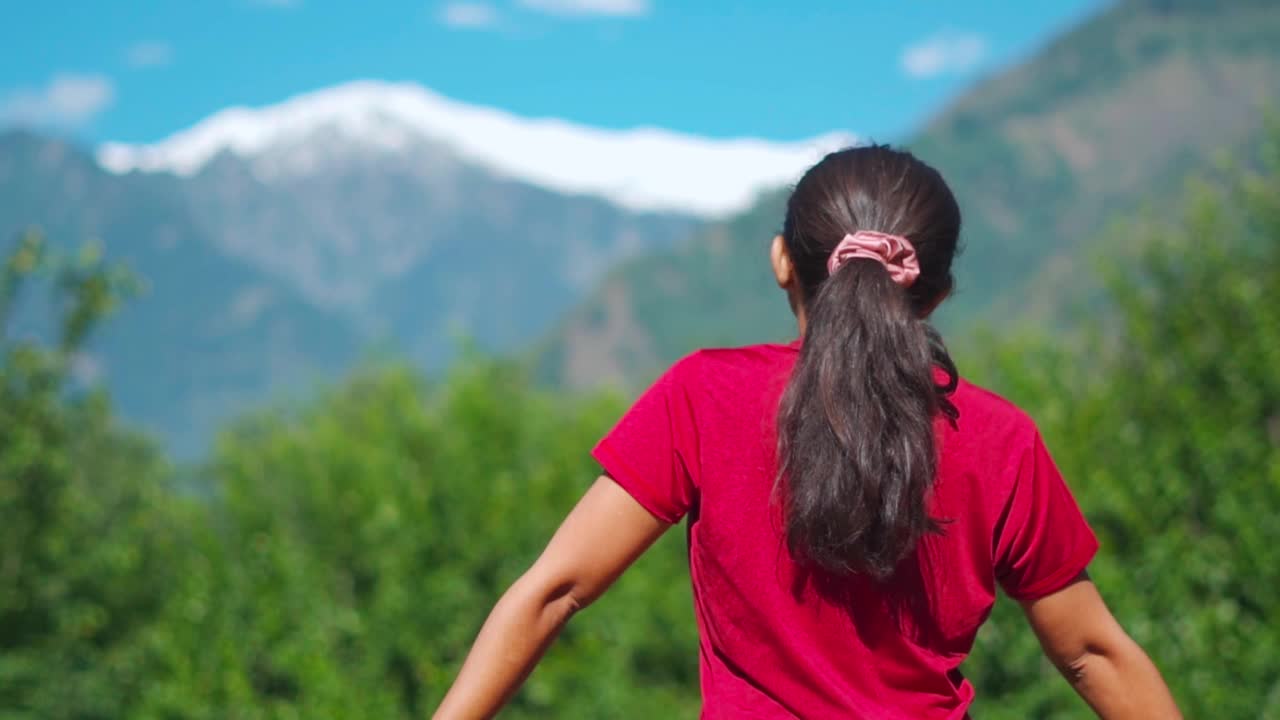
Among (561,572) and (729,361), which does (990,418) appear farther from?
(561,572)

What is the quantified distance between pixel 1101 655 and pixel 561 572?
67 centimetres

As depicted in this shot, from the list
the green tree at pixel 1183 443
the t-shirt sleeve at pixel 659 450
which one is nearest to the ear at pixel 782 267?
the t-shirt sleeve at pixel 659 450

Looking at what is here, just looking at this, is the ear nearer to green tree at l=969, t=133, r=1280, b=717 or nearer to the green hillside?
green tree at l=969, t=133, r=1280, b=717

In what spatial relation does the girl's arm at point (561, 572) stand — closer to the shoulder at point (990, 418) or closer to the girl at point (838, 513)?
the girl at point (838, 513)

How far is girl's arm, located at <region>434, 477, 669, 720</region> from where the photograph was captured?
5.44 feet

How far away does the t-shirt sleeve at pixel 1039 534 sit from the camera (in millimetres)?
1639

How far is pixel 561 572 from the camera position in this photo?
1.68 metres

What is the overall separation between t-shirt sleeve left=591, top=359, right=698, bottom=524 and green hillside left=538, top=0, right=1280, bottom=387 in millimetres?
135346

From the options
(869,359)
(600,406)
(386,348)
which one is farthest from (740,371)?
(600,406)

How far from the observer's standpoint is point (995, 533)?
5.45 ft

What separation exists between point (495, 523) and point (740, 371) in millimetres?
12409

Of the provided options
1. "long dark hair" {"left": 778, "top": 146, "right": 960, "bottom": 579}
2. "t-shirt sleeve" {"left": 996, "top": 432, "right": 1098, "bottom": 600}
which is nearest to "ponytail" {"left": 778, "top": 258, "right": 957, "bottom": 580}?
"long dark hair" {"left": 778, "top": 146, "right": 960, "bottom": 579}

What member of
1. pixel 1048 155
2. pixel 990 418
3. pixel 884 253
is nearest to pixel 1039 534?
pixel 990 418

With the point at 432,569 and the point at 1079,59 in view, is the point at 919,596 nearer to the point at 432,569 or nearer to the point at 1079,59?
A: the point at 432,569
